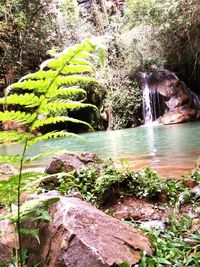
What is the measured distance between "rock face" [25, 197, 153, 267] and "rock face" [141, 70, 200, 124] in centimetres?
1449

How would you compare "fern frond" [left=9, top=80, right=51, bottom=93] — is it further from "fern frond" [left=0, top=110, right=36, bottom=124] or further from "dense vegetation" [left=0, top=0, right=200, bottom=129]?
"dense vegetation" [left=0, top=0, right=200, bottom=129]

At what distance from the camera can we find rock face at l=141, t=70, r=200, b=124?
16453mm

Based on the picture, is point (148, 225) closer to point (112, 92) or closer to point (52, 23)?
point (112, 92)

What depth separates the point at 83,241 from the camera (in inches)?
65.6

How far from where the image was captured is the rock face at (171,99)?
54.0ft

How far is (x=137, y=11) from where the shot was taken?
1631 cm

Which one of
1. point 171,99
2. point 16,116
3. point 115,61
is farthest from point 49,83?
point 115,61

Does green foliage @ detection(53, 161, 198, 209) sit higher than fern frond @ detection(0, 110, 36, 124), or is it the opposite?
fern frond @ detection(0, 110, 36, 124)

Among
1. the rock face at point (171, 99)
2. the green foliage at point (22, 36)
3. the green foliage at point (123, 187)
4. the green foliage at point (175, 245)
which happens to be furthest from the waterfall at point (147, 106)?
the green foliage at point (175, 245)

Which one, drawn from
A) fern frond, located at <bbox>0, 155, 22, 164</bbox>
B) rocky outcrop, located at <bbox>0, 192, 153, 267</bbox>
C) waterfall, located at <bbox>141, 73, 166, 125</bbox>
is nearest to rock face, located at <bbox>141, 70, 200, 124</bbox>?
waterfall, located at <bbox>141, 73, 166, 125</bbox>

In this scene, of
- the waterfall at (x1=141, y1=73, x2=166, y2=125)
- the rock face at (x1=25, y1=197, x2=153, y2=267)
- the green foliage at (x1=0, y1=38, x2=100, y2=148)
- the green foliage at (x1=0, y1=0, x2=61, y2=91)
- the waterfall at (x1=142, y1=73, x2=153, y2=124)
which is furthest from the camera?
the green foliage at (x1=0, y1=0, x2=61, y2=91)

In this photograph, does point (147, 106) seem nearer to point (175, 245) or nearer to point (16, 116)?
point (175, 245)

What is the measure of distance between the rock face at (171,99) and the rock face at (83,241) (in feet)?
47.5

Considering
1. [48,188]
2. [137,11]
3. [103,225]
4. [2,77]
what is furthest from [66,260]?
[2,77]
